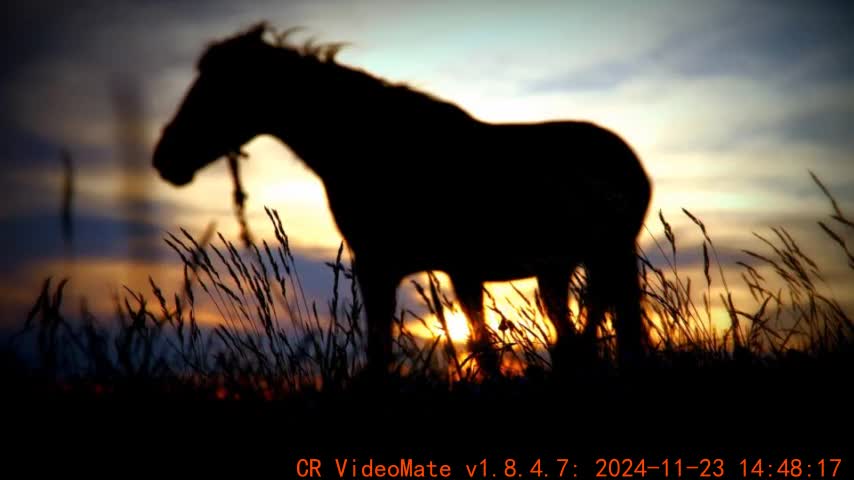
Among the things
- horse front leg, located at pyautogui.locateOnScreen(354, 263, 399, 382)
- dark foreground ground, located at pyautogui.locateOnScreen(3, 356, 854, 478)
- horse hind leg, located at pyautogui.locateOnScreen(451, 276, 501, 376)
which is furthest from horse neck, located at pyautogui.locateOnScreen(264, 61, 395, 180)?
dark foreground ground, located at pyautogui.locateOnScreen(3, 356, 854, 478)

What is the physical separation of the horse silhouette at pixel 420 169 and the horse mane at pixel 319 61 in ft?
0.04

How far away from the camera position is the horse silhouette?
189 inches

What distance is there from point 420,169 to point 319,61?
1.23 m

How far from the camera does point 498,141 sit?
5.14 metres

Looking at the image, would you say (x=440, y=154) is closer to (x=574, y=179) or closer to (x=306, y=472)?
(x=574, y=179)

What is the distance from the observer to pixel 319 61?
17.4 feet

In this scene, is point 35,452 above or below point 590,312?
below

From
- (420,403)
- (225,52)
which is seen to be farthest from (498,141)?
(420,403)

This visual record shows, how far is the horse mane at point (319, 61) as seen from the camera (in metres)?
Result: 5.16

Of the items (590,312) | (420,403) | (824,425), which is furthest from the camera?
(590,312)

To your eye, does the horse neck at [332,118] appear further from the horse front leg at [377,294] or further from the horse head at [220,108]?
the horse front leg at [377,294]

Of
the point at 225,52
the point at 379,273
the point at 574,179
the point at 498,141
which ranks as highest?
the point at 225,52

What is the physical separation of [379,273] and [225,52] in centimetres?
223

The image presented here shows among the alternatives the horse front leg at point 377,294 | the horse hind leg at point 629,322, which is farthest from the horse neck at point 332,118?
the horse hind leg at point 629,322
